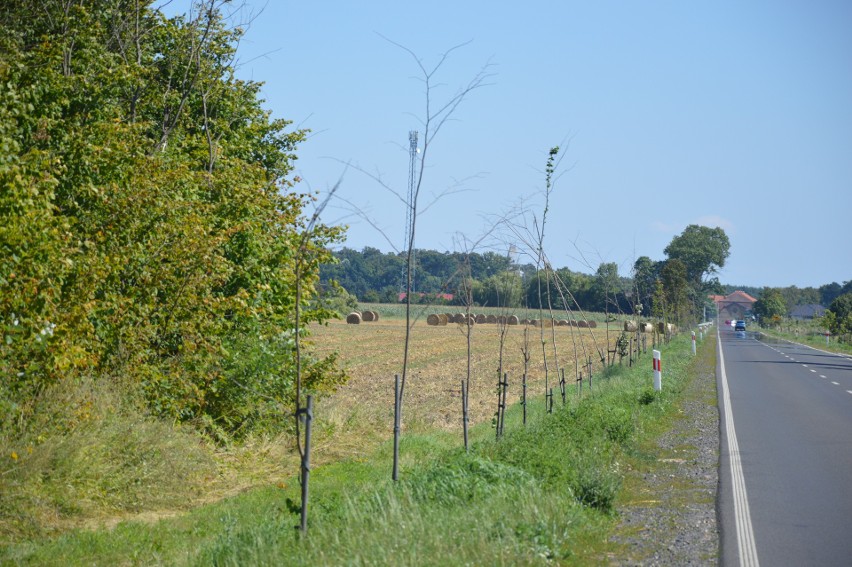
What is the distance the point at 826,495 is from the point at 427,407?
12978mm

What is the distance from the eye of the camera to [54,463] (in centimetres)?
1015

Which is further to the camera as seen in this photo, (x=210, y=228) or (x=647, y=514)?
(x=210, y=228)

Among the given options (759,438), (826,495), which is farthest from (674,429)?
(826,495)

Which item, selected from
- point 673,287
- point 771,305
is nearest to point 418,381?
point 673,287

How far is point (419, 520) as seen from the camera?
303 inches

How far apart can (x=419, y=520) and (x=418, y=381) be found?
2257 centimetres

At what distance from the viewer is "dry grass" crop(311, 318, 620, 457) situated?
54.3 ft

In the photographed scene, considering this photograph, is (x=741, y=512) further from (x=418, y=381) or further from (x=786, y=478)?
(x=418, y=381)

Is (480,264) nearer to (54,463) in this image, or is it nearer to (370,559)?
(54,463)

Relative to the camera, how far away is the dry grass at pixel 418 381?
54.3 ft

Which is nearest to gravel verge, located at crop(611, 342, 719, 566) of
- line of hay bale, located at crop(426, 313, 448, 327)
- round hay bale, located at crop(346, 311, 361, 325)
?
round hay bale, located at crop(346, 311, 361, 325)

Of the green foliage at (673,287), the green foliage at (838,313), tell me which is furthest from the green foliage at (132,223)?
the green foliage at (838,313)

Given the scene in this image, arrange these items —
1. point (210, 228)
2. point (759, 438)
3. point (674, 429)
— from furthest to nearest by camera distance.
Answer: point (674, 429) < point (759, 438) < point (210, 228)

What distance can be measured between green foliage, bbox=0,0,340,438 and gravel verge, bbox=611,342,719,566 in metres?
4.36
